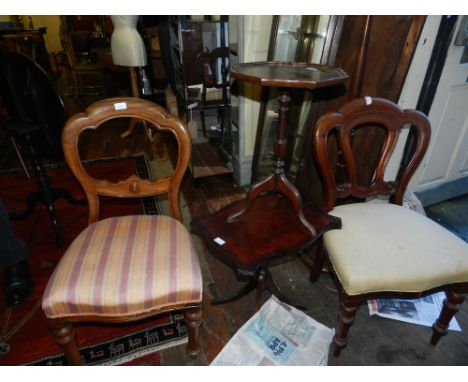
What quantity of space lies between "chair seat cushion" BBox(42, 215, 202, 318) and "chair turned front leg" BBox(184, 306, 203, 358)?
0.08 metres

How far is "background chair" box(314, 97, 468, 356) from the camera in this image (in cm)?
101

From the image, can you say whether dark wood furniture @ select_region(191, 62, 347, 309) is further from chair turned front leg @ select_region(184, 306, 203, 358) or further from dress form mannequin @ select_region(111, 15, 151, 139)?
dress form mannequin @ select_region(111, 15, 151, 139)

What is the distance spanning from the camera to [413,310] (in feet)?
4.64

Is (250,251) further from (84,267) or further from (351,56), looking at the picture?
(351,56)

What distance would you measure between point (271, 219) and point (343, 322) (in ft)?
1.50

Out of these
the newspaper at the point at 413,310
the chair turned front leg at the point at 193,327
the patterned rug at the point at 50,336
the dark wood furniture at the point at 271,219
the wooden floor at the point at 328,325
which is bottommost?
the patterned rug at the point at 50,336

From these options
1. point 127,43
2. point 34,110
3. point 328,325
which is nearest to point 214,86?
point 34,110

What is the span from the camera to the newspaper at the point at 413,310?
137 centimetres

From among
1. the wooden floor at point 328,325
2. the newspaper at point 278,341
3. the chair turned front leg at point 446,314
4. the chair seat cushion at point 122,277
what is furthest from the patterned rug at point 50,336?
the chair turned front leg at point 446,314

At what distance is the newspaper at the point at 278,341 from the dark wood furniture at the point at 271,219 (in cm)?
11

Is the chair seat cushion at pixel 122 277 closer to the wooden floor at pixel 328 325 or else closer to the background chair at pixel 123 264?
the background chair at pixel 123 264

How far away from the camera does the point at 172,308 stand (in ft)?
3.25
